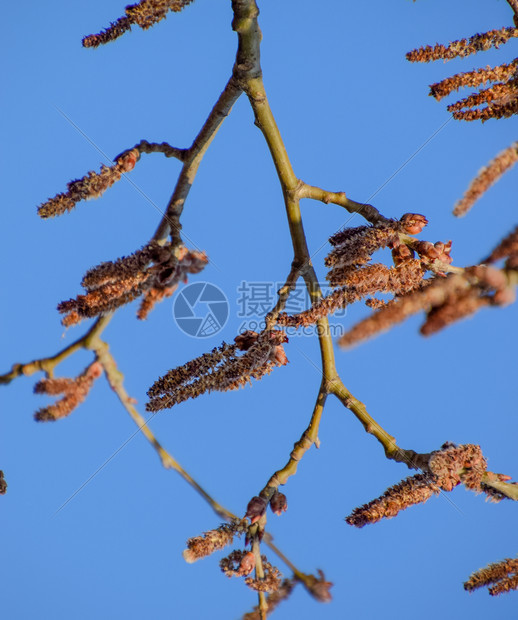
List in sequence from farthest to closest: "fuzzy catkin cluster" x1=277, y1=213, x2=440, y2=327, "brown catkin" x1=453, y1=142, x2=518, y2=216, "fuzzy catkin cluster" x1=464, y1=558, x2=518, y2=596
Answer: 1. "fuzzy catkin cluster" x1=464, y1=558, x2=518, y2=596
2. "fuzzy catkin cluster" x1=277, y1=213, x2=440, y2=327
3. "brown catkin" x1=453, y1=142, x2=518, y2=216

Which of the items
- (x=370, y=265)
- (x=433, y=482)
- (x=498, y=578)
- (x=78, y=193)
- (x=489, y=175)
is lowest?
(x=498, y=578)

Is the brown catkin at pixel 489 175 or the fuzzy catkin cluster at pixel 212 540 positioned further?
the fuzzy catkin cluster at pixel 212 540

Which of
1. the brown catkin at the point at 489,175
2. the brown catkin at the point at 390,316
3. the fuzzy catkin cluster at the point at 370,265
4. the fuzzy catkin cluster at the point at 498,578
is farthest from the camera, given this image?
the fuzzy catkin cluster at the point at 498,578

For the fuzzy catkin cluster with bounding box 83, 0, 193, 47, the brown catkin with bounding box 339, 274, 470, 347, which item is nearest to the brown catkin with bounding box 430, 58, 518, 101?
the fuzzy catkin cluster with bounding box 83, 0, 193, 47

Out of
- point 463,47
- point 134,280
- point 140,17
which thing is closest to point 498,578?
point 134,280

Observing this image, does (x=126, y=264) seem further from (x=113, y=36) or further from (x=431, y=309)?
(x=431, y=309)

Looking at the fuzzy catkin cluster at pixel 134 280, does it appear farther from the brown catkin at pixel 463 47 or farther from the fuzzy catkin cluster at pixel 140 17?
the brown catkin at pixel 463 47

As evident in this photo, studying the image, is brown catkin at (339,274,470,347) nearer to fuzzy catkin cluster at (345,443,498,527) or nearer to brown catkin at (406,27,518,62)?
fuzzy catkin cluster at (345,443,498,527)

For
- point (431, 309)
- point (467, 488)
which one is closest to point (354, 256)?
point (431, 309)

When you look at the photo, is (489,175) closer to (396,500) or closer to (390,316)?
(390,316)

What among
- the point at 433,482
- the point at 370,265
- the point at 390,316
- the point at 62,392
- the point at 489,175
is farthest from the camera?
the point at 62,392

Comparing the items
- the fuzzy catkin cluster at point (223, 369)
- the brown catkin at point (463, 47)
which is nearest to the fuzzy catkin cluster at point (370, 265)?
the fuzzy catkin cluster at point (223, 369)
